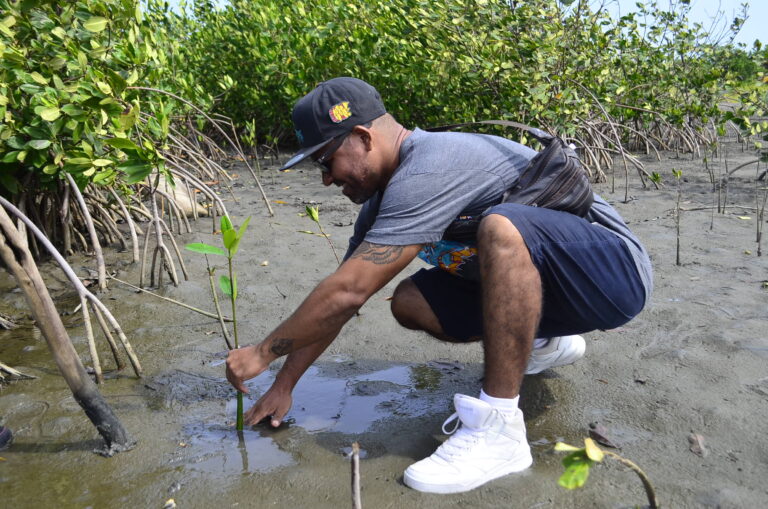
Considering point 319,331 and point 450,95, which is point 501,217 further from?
point 450,95

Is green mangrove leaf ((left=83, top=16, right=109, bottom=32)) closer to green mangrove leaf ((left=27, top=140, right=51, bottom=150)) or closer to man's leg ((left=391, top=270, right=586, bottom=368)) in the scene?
green mangrove leaf ((left=27, top=140, right=51, bottom=150))

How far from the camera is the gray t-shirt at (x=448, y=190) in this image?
188cm

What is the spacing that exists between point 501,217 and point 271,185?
213 inches

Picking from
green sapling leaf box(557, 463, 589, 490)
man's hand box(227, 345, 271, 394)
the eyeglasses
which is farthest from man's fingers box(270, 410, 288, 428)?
green sapling leaf box(557, 463, 589, 490)

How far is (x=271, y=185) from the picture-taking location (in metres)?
7.11

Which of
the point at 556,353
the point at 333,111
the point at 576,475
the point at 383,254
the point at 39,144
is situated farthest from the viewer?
the point at 39,144

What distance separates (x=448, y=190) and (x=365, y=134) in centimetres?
30

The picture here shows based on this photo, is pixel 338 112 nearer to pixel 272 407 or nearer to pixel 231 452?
pixel 272 407

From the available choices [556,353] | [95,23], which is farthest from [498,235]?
[95,23]

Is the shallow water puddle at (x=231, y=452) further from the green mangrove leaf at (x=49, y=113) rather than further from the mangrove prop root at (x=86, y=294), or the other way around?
the green mangrove leaf at (x=49, y=113)

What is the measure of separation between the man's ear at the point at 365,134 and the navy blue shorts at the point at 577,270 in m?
0.40

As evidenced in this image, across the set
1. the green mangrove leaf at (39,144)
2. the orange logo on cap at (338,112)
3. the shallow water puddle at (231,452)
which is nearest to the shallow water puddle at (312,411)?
the shallow water puddle at (231,452)

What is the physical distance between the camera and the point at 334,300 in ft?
6.12

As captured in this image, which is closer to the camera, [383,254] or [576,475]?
[576,475]
